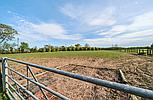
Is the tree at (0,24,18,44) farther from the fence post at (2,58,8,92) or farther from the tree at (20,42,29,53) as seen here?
the fence post at (2,58,8,92)

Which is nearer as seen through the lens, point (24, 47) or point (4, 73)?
point (4, 73)

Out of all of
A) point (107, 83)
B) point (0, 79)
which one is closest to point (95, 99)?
point (0, 79)

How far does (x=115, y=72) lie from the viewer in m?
8.65

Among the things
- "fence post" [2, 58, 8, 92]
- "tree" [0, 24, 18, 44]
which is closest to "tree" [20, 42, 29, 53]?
"tree" [0, 24, 18, 44]

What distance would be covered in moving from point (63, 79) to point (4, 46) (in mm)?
52676

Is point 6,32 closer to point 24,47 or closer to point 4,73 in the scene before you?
point 24,47

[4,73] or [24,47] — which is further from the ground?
[24,47]

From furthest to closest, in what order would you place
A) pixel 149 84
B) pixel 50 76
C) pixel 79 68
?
pixel 79 68 < pixel 50 76 < pixel 149 84

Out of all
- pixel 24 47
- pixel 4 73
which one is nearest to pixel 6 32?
pixel 24 47

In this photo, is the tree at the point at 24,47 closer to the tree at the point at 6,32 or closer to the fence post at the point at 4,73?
the tree at the point at 6,32

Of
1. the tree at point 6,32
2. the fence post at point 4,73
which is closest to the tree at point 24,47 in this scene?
the tree at point 6,32

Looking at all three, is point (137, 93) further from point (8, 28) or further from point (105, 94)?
point (8, 28)

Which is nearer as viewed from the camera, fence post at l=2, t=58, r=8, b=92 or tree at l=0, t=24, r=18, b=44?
fence post at l=2, t=58, r=8, b=92

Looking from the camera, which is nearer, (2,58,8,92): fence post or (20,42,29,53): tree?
(2,58,8,92): fence post
